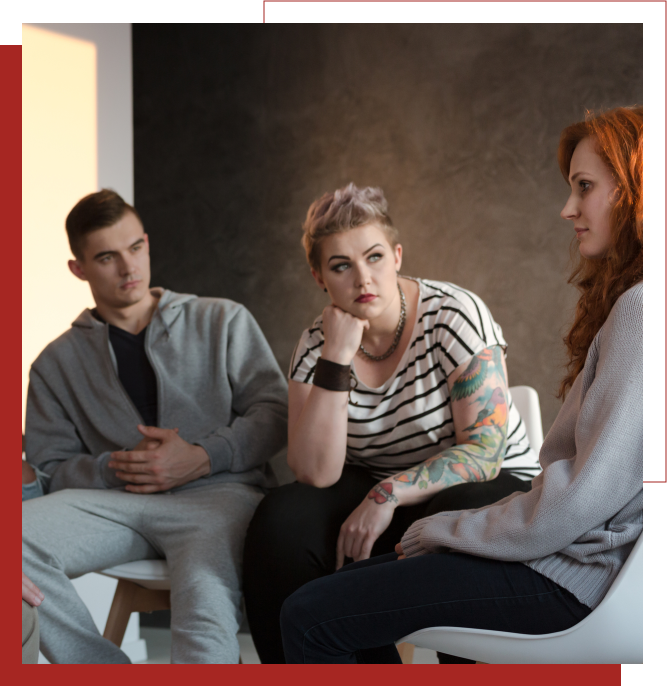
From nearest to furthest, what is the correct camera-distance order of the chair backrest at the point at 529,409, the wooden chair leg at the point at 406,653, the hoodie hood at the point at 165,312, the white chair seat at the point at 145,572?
the white chair seat at the point at 145,572, the wooden chair leg at the point at 406,653, the chair backrest at the point at 529,409, the hoodie hood at the point at 165,312

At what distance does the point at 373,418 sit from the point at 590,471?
692mm

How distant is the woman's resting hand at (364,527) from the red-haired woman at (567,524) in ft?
0.80

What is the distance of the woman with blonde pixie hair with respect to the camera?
4.20 feet

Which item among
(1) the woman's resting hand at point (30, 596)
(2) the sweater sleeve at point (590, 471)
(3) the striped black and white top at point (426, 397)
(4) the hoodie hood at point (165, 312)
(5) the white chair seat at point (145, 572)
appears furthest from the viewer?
(4) the hoodie hood at point (165, 312)

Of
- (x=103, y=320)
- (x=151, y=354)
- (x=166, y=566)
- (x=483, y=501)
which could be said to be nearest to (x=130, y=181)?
(x=103, y=320)

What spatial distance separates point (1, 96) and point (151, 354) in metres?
0.84

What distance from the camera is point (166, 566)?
1.49 metres

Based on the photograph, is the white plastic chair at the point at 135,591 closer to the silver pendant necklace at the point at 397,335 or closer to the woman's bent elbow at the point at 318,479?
the woman's bent elbow at the point at 318,479

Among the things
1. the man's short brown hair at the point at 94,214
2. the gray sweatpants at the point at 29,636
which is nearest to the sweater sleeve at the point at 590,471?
the gray sweatpants at the point at 29,636

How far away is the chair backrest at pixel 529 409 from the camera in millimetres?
1701

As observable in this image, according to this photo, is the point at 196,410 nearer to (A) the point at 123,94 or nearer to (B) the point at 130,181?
(B) the point at 130,181

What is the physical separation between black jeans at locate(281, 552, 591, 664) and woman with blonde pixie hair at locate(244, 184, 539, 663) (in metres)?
0.32

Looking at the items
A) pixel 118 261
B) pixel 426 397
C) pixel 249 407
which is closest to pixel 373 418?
pixel 426 397

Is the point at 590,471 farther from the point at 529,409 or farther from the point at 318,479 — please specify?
the point at 529,409
